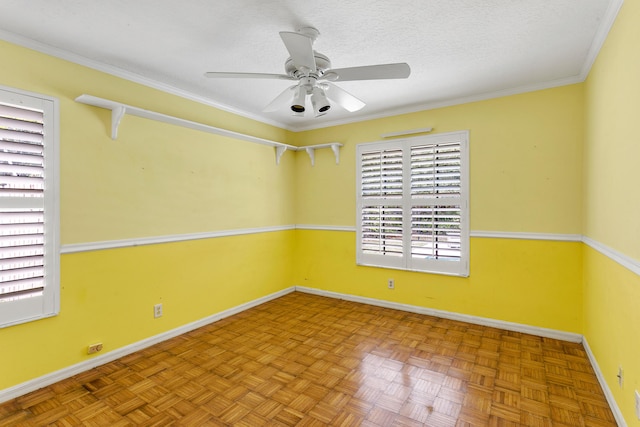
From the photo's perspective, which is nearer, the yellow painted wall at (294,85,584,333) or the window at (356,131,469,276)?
the yellow painted wall at (294,85,584,333)

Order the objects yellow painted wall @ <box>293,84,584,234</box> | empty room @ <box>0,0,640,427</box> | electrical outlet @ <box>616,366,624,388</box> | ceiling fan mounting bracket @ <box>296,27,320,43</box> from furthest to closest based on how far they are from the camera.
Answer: yellow painted wall @ <box>293,84,584,234</box>, ceiling fan mounting bracket @ <box>296,27,320,43</box>, empty room @ <box>0,0,640,427</box>, electrical outlet @ <box>616,366,624,388</box>

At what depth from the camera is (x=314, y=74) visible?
1.99 meters

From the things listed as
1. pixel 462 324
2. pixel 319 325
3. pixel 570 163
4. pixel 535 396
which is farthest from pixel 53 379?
pixel 570 163

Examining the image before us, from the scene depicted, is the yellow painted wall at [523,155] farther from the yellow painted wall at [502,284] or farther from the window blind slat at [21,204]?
the window blind slat at [21,204]

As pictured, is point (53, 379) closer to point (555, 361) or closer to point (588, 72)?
point (555, 361)

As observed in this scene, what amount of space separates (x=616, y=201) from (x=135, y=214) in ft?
11.1

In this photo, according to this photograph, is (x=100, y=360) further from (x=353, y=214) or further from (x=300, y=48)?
(x=353, y=214)

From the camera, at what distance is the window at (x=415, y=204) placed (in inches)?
129

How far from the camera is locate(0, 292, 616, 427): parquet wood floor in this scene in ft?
6.07

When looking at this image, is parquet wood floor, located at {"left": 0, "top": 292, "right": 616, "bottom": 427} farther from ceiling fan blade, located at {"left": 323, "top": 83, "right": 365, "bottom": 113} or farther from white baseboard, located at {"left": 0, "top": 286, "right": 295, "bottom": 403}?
ceiling fan blade, located at {"left": 323, "top": 83, "right": 365, "bottom": 113}

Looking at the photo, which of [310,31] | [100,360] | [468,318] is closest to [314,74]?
[310,31]

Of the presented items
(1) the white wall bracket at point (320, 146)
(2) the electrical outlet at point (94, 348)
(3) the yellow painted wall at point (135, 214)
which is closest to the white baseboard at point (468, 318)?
(3) the yellow painted wall at point (135, 214)

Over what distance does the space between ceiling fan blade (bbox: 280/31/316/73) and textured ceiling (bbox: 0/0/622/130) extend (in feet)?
0.89

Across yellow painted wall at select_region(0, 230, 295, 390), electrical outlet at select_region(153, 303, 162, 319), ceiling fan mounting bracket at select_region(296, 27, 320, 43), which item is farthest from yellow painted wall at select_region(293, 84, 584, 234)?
electrical outlet at select_region(153, 303, 162, 319)
